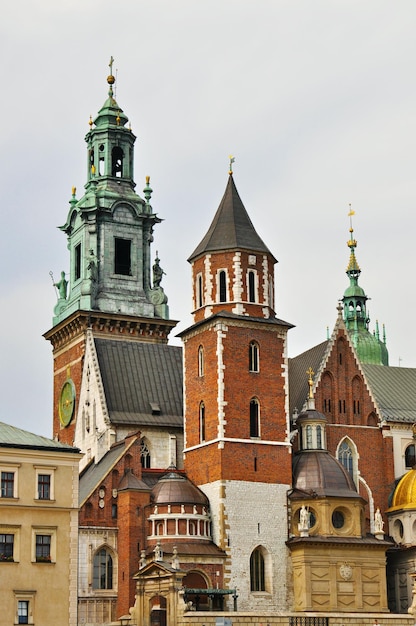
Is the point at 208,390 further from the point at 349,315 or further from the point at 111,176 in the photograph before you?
the point at 349,315

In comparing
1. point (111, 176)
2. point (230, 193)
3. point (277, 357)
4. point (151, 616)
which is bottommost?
point (151, 616)

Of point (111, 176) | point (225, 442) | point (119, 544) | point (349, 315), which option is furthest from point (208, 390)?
point (349, 315)

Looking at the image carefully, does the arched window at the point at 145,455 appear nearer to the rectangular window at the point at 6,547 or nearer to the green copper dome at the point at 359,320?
the rectangular window at the point at 6,547

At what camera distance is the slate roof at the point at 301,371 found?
8232cm

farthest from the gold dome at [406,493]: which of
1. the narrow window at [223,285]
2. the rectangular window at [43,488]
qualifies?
the rectangular window at [43,488]

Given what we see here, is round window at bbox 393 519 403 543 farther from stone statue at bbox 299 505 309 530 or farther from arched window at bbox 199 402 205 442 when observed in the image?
arched window at bbox 199 402 205 442

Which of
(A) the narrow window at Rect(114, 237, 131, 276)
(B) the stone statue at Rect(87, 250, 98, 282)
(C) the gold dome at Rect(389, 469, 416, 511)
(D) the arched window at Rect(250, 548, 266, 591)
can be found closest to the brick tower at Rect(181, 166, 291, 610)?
(D) the arched window at Rect(250, 548, 266, 591)

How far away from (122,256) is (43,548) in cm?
3740

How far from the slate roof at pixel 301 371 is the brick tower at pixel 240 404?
517 cm

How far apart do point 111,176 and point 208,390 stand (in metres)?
30.5

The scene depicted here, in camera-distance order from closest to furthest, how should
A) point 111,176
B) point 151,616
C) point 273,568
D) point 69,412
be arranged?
point 151,616 < point 273,568 < point 69,412 < point 111,176

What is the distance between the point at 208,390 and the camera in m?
76.8

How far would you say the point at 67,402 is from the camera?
94438 mm

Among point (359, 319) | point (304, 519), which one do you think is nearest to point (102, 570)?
point (304, 519)
